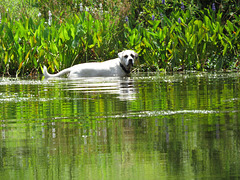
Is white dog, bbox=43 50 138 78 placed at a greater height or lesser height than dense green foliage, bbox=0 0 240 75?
lesser

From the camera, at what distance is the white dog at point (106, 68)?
39.3 feet

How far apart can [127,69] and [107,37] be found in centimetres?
139

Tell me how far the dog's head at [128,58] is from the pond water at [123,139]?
6.48 metres

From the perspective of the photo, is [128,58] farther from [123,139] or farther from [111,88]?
[123,139]

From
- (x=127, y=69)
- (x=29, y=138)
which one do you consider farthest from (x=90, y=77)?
(x=29, y=138)

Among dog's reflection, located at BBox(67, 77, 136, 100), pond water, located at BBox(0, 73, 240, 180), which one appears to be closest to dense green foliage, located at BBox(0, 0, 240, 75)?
dog's reflection, located at BBox(67, 77, 136, 100)

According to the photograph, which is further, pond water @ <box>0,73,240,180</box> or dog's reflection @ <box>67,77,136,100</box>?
dog's reflection @ <box>67,77,136,100</box>

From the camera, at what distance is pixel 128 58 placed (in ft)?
39.6

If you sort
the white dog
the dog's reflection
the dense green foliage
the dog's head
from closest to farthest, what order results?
the dog's reflection → the white dog → the dog's head → the dense green foliage

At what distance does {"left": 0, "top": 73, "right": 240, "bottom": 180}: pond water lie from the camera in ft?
7.67

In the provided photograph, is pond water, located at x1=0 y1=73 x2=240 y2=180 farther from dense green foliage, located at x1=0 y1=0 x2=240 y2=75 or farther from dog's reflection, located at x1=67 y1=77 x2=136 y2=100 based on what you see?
dense green foliage, located at x1=0 y1=0 x2=240 y2=75

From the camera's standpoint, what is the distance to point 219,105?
493cm

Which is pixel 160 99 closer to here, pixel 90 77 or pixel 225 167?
pixel 225 167

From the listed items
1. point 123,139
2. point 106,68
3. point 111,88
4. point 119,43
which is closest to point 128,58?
point 106,68
